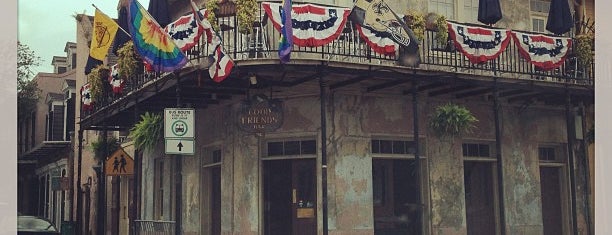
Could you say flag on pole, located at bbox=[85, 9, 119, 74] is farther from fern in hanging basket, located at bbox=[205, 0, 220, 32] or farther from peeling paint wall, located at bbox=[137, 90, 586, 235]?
peeling paint wall, located at bbox=[137, 90, 586, 235]

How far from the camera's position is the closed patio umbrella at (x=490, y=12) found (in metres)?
15.4

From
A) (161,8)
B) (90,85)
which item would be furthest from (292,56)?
(90,85)

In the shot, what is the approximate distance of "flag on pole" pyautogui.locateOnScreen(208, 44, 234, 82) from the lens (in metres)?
12.6

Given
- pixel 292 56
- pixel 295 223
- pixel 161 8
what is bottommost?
pixel 295 223

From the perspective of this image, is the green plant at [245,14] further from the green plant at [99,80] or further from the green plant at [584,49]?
the green plant at [584,49]

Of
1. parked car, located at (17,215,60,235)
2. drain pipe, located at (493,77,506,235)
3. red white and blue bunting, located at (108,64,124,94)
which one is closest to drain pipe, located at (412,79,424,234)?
drain pipe, located at (493,77,506,235)

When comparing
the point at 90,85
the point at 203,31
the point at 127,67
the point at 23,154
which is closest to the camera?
the point at 203,31

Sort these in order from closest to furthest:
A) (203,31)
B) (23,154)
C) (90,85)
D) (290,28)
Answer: (290,28) < (203,31) < (90,85) < (23,154)

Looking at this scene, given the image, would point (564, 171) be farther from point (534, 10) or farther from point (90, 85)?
point (90, 85)

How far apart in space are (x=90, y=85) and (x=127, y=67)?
3.41m

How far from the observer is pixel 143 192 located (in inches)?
781

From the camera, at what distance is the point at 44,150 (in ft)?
98.9

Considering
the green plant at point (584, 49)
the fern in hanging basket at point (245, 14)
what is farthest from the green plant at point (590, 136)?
the fern in hanging basket at point (245, 14)

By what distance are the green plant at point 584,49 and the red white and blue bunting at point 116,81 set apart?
35.6 ft
